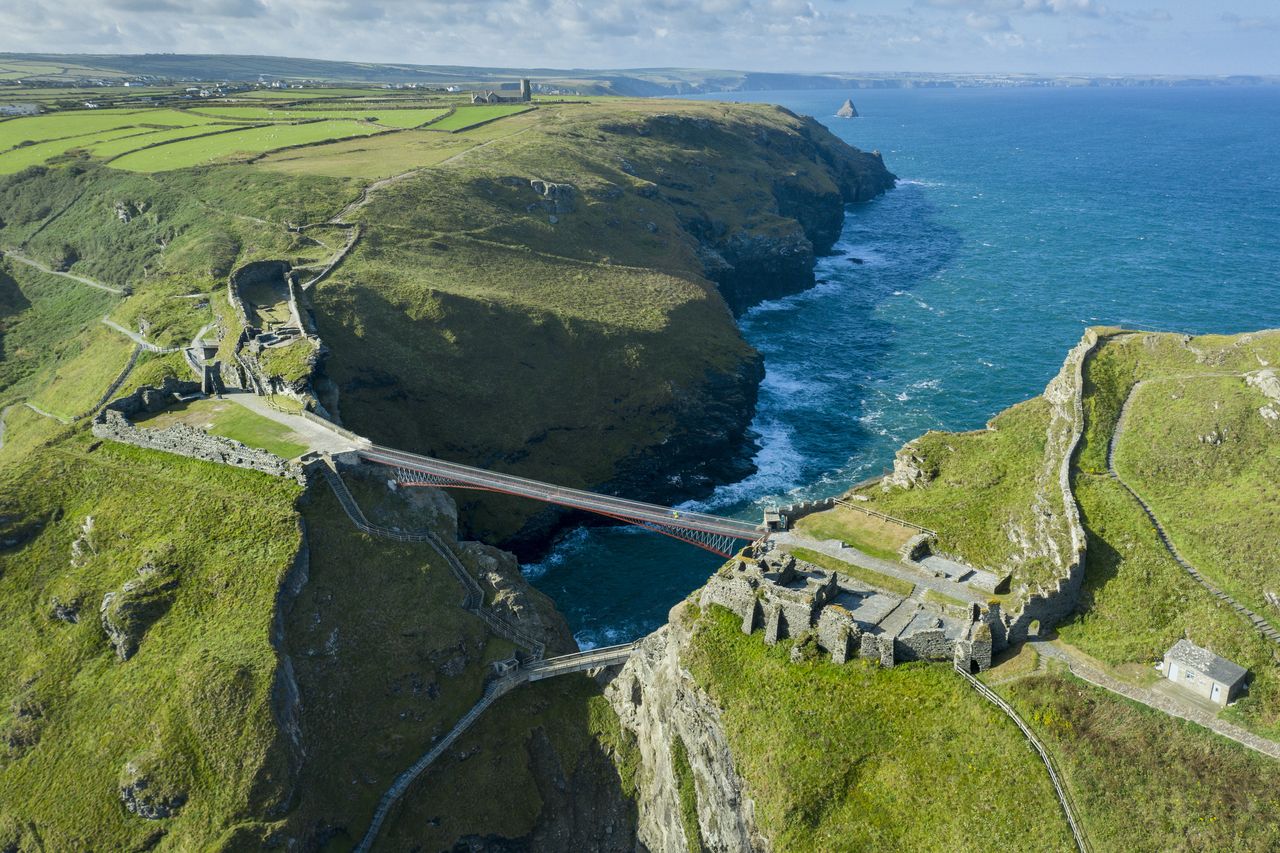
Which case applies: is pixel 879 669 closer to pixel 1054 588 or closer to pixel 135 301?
pixel 1054 588

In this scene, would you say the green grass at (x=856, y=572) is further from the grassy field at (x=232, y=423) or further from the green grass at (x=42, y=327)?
the green grass at (x=42, y=327)

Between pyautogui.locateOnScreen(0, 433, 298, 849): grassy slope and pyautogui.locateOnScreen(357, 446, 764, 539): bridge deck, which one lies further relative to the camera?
pyautogui.locateOnScreen(357, 446, 764, 539): bridge deck

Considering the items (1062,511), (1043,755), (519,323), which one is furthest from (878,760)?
(519,323)

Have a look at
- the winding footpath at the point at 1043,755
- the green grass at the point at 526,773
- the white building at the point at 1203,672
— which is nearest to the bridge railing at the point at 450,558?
the green grass at the point at 526,773

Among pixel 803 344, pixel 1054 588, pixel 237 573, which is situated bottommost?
pixel 803 344

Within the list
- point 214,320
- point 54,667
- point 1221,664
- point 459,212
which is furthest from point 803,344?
point 54,667

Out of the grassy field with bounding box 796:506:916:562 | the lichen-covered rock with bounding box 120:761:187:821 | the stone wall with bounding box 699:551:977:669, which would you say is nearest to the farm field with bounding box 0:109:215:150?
the lichen-covered rock with bounding box 120:761:187:821

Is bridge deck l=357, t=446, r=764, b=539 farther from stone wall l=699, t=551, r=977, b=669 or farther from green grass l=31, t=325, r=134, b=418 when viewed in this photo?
green grass l=31, t=325, r=134, b=418
